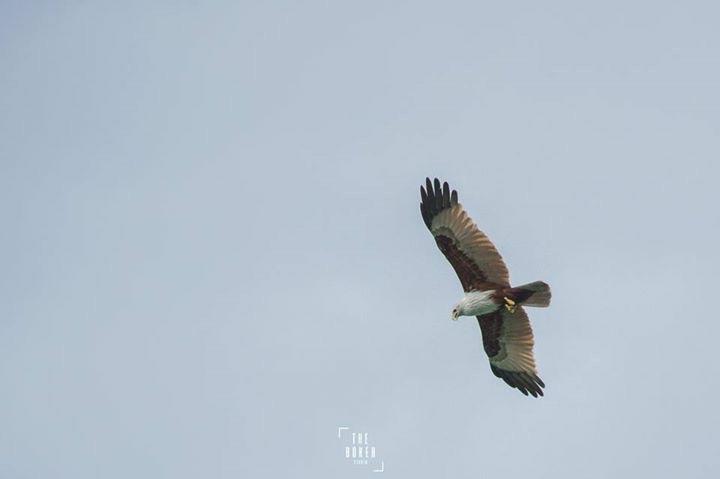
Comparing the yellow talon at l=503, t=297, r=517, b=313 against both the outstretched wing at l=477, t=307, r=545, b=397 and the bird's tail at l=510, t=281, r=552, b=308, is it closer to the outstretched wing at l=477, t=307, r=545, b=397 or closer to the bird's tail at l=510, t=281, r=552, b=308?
the bird's tail at l=510, t=281, r=552, b=308

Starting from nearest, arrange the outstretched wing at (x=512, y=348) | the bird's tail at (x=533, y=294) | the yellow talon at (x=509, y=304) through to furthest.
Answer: the bird's tail at (x=533, y=294) < the yellow talon at (x=509, y=304) < the outstretched wing at (x=512, y=348)

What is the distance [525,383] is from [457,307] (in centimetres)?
289

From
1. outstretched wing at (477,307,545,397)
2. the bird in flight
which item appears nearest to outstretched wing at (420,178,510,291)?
the bird in flight

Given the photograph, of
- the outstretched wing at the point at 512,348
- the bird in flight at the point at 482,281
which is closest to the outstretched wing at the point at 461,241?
the bird in flight at the point at 482,281

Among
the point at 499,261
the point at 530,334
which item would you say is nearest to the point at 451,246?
the point at 499,261

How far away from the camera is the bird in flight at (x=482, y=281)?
81.7 ft

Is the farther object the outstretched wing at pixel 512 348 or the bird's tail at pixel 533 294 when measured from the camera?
the outstretched wing at pixel 512 348

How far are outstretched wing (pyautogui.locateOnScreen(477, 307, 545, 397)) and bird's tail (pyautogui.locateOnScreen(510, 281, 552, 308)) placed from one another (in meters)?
1.05

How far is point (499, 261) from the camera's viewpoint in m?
25.1

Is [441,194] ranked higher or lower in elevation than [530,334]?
higher

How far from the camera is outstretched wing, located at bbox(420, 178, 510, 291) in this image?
82.5 ft

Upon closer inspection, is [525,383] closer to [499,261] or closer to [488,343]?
[488,343]

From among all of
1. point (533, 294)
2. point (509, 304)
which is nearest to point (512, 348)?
point (509, 304)

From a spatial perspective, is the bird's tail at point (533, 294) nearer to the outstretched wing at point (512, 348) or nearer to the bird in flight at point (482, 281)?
the bird in flight at point (482, 281)
